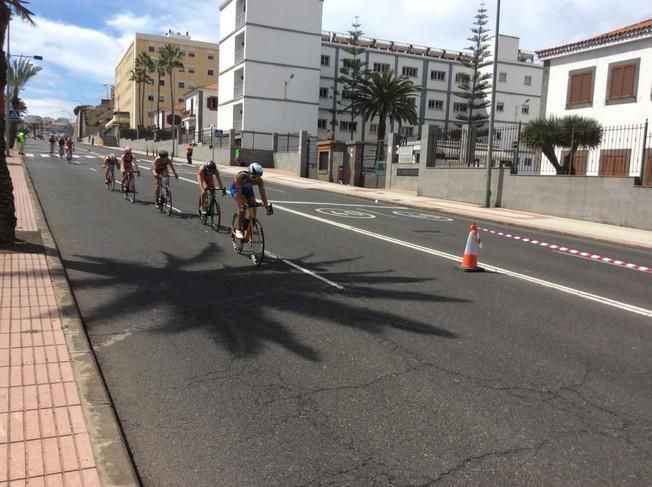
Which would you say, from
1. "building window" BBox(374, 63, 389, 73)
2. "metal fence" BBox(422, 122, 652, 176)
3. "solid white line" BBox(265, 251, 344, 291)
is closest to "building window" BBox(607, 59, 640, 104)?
"metal fence" BBox(422, 122, 652, 176)

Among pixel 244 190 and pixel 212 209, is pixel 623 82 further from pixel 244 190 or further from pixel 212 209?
pixel 244 190

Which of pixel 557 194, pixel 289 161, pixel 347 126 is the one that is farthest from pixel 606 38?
pixel 347 126

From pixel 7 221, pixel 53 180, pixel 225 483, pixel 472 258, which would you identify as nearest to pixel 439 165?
pixel 53 180

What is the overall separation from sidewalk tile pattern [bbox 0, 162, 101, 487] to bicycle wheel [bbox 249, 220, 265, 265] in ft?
11.2

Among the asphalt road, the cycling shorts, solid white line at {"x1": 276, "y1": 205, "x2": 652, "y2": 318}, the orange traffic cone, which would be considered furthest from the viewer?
the cycling shorts

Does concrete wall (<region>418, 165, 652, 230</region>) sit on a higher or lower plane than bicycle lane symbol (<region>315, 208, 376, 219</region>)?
higher

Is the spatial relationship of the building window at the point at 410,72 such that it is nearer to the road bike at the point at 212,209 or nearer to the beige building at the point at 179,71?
the beige building at the point at 179,71

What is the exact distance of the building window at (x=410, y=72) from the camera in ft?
244

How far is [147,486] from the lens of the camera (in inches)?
124

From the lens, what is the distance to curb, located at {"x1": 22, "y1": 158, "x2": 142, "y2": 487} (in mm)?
3127

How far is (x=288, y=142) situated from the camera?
50188 mm

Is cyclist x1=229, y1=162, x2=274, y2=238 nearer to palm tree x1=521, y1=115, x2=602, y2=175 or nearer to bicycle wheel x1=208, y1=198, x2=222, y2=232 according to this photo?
bicycle wheel x1=208, y1=198, x2=222, y2=232

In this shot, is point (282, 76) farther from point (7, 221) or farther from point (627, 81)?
point (7, 221)

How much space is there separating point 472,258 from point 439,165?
19.5m
